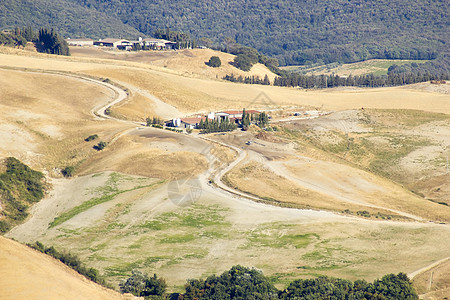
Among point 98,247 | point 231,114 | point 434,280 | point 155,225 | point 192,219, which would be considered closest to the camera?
point 434,280

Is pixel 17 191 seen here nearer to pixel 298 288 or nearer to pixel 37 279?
pixel 37 279

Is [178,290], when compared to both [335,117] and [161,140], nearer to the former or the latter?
[161,140]

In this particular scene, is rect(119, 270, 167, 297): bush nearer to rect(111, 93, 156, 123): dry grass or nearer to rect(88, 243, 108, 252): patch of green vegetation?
rect(88, 243, 108, 252): patch of green vegetation

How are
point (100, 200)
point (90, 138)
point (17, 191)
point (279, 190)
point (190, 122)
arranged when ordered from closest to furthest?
1. point (100, 200)
2. point (279, 190)
3. point (17, 191)
4. point (90, 138)
5. point (190, 122)

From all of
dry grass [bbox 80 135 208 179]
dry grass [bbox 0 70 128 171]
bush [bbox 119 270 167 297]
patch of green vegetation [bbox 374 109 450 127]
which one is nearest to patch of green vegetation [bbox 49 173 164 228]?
dry grass [bbox 80 135 208 179]

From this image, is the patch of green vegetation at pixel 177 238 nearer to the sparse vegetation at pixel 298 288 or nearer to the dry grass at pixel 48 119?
the sparse vegetation at pixel 298 288

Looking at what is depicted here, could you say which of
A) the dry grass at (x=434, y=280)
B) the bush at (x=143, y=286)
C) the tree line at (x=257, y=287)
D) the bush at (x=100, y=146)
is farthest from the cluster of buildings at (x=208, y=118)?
the dry grass at (x=434, y=280)

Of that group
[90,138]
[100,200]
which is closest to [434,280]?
[100,200]
